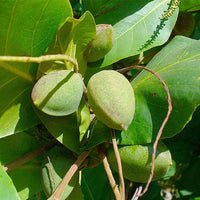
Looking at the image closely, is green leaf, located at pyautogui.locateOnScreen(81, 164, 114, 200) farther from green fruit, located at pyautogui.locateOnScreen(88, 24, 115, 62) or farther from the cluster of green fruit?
green fruit, located at pyautogui.locateOnScreen(88, 24, 115, 62)

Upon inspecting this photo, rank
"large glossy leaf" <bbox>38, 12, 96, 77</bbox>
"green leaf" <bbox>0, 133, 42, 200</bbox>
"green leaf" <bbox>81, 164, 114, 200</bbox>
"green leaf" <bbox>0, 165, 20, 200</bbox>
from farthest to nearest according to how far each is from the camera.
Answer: "green leaf" <bbox>81, 164, 114, 200</bbox>
"green leaf" <bbox>0, 133, 42, 200</bbox>
"large glossy leaf" <bbox>38, 12, 96, 77</bbox>
"green leaf" <bbox>0, 165, 20, 200</bbox>

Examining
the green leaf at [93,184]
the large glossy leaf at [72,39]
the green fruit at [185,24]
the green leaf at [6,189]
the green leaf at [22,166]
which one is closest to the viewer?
the green leaf at [6,189]

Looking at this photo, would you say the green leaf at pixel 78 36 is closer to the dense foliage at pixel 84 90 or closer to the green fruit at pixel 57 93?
the dense foliage at pixel 84 90

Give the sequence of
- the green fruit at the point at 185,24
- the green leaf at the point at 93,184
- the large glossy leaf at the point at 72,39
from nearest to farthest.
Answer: the large glossy leaf at the point at 72,39 < the green fruit at the point at 185,24 < the green leaf at the point at 93,184

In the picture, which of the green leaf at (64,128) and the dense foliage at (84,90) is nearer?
the dense foliage at (84,90)

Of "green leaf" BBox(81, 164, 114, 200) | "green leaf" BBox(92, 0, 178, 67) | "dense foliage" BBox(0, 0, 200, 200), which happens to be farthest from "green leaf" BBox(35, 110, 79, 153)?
"green leaf" BBox(81, 164, 114, 200)

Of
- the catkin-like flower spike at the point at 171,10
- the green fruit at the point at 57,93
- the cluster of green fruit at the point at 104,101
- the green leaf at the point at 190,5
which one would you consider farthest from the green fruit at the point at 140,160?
the green leaf at the point at 190,5

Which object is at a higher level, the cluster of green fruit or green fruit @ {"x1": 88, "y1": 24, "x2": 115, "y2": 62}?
green fruit @ {"x1": 88, "y1": 24, "x2": 115, "y2": 62}

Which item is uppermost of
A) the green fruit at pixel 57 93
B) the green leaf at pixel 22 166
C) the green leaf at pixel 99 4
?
the green leaf at pixel 99 4
